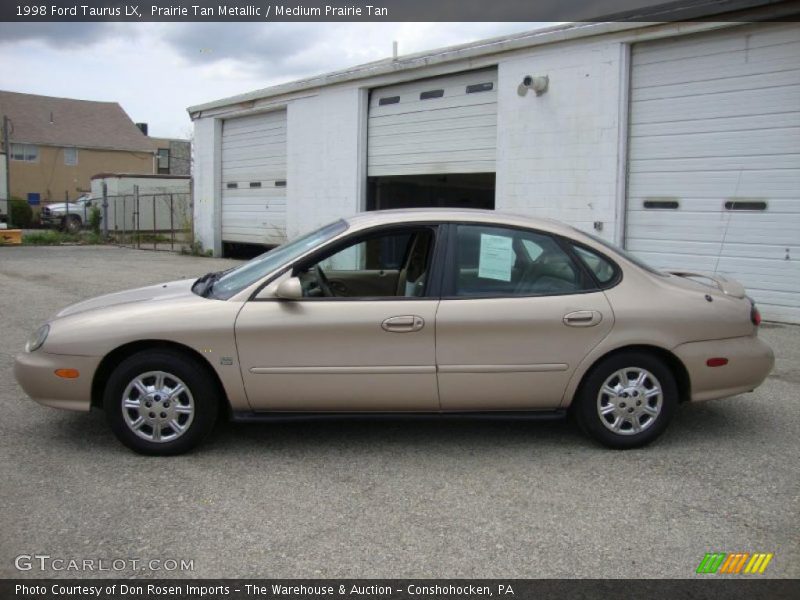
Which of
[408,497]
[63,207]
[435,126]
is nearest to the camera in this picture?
[408,497]

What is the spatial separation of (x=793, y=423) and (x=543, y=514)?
2649 millimetres

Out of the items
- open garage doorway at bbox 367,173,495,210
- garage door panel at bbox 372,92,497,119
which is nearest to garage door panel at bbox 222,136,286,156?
open garage doorway at bbox 367,173,495,210

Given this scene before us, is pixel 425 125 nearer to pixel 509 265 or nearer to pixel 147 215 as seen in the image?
pixel 509 265

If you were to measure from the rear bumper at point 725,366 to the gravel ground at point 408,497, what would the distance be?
396 millimetres

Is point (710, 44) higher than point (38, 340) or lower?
higher

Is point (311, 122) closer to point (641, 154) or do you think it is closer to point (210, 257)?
point (210, 257)

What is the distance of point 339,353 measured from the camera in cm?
456

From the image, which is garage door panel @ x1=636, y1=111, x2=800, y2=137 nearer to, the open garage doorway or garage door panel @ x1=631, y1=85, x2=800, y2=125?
garage door panel @ x1=631, y1=85, x2=800, y2=125

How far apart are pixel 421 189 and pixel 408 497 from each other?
13058mm

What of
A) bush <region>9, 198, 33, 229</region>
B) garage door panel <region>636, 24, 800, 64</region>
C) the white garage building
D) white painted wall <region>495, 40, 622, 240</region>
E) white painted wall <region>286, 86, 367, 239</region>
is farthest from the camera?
bush <region>9, 198, 33, 229</region>

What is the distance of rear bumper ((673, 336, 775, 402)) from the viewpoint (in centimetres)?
477

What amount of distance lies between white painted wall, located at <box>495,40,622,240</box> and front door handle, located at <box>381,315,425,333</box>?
7337 millimetres

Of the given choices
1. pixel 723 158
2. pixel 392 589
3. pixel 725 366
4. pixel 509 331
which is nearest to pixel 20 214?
pixel 723 158

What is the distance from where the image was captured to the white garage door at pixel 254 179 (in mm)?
18250
